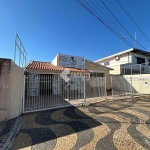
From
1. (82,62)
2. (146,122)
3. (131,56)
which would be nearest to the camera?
(146,122)

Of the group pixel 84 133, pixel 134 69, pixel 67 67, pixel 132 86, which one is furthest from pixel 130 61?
pixel 84 133

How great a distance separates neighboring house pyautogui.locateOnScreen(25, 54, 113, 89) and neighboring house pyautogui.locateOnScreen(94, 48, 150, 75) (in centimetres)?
233

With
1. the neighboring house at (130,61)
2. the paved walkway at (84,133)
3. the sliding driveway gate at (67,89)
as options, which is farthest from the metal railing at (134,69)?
the paved walkway at (84,133)

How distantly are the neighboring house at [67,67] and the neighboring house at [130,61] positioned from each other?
7.66 ft

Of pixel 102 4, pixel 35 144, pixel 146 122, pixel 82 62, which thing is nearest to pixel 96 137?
pixel 35 144

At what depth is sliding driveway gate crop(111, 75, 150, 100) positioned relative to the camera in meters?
12.1

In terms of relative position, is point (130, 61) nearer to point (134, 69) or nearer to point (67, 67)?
point (134, 69)

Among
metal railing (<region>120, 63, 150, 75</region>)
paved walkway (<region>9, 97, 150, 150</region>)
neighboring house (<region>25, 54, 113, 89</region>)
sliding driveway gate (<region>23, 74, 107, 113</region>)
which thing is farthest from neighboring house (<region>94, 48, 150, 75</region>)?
paved walkway (<region>9, 97, 150, 150</region>)

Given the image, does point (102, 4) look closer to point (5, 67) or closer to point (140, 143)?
point (5, 67)

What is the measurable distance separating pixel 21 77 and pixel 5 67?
1.05 m

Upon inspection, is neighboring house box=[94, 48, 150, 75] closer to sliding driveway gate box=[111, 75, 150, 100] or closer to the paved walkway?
sliding driveway gate box=[111, 75, 150, 100]

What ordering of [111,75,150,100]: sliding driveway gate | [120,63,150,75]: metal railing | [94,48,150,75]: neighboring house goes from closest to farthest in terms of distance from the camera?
[111,75,150,100]: sliding driveway gate → [120,63,150,75]: metal railing → [94,48,150,75]: neighboring house

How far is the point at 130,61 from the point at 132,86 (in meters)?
5.17

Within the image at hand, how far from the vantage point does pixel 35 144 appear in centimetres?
314
